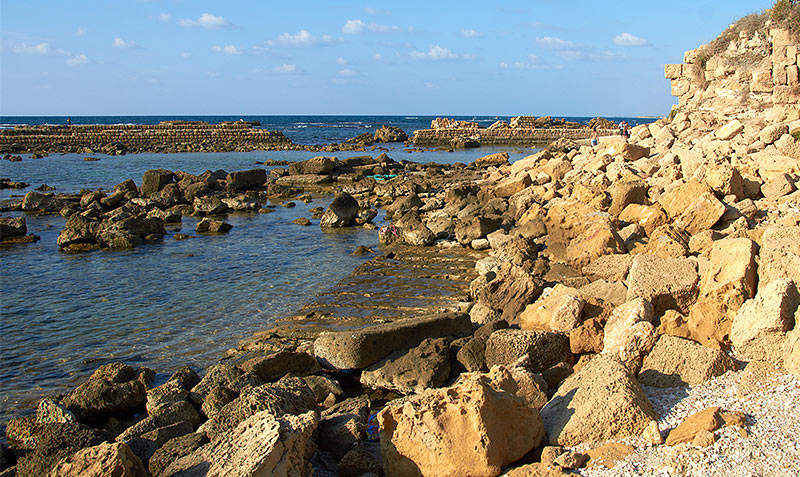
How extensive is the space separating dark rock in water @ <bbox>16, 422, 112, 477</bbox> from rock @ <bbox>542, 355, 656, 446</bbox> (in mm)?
4488

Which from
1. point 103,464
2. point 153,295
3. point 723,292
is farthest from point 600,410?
point 153,295

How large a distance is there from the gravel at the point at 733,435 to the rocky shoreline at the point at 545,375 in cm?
2

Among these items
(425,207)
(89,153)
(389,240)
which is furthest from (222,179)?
(89,153)

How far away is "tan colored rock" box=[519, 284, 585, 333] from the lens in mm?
7355

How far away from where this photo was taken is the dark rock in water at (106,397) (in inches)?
283

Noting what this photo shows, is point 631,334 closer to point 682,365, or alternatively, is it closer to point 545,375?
point 682,365

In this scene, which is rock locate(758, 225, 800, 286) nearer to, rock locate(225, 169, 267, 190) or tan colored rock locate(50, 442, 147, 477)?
tan colored rock locate(50, 442, 147, 477)

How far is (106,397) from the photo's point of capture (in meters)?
7.31

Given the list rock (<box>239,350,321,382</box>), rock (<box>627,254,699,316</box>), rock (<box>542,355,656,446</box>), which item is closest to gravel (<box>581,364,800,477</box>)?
rock (<box>542,355,656,446</box>)

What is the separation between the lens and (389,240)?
1711 cm

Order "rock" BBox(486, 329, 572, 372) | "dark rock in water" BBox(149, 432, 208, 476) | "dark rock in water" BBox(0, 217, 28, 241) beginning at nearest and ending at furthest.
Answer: "dark rock in water" BBox(149, 432, 208, 476)
"rock" BBox(486, 329, 572, 372)
"dark rock in water" BBox(0, 217, 28, 241)

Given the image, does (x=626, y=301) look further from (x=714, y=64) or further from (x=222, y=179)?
(x=222, y=179)

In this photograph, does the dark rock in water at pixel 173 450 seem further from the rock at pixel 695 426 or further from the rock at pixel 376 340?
the rock at pixel 695 426

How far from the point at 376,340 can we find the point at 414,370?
2.61 ft
